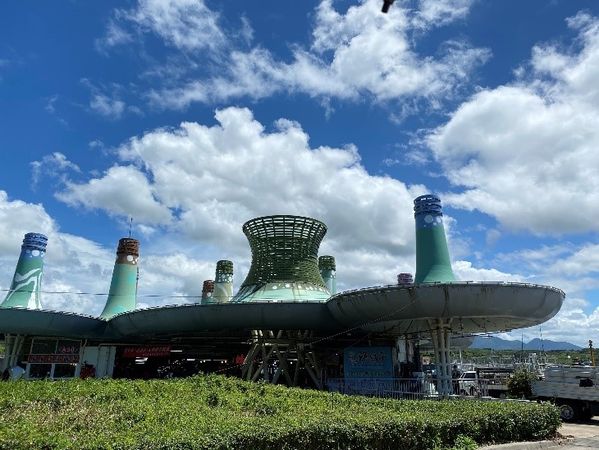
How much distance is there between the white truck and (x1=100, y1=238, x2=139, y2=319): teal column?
4266 centimetres

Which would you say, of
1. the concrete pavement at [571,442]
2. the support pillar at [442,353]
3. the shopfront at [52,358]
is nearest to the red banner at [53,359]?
the shopfront at [52,358]

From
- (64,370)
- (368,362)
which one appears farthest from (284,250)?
(64,370)

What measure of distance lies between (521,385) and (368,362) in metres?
9.39

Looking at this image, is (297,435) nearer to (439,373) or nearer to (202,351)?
(439,373)

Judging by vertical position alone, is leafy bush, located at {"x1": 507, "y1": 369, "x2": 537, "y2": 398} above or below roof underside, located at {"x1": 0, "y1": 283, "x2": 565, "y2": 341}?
below

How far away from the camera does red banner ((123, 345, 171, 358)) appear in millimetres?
46000

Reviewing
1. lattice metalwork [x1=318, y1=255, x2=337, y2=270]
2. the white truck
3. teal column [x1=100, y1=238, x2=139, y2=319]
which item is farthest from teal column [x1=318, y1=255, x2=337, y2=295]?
the white truck

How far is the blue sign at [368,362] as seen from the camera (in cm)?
3130

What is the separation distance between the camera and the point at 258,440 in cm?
942

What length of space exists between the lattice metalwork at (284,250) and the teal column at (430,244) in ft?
34.2

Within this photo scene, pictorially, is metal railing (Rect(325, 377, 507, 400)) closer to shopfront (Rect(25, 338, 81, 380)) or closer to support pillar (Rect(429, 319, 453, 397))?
support pillar (Rect(429, 319, 453, 397))

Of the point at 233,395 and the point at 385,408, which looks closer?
the point at 385,408

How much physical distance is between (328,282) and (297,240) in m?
30.1

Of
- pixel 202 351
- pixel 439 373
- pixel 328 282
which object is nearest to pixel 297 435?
pixel 439 373
